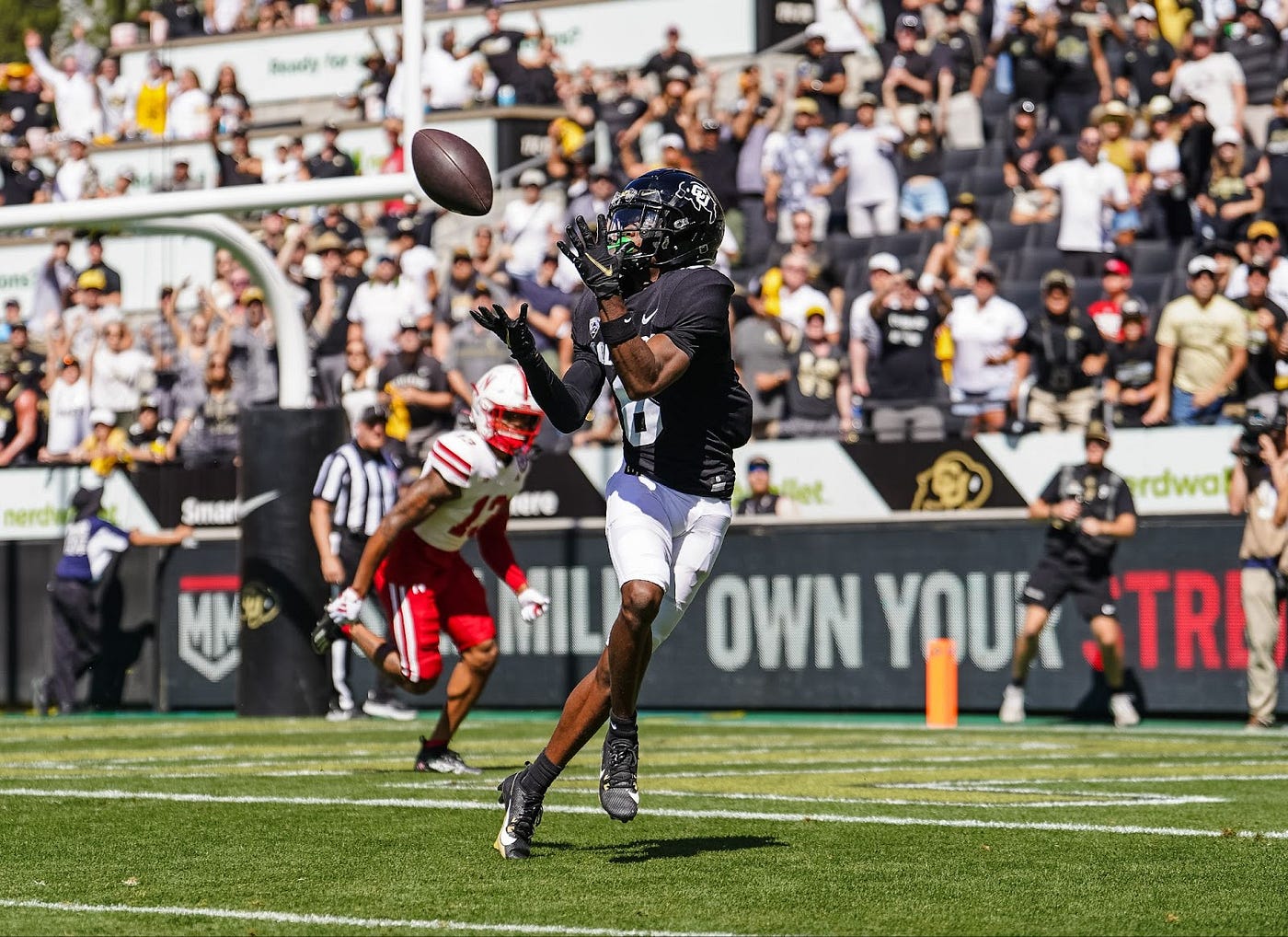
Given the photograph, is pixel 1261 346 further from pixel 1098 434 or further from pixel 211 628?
pixel 211 628

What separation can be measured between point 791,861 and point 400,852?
3.78ft

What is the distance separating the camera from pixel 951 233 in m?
17.6

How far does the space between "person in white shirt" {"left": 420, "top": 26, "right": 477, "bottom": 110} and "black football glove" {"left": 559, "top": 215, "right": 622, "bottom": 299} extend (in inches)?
649

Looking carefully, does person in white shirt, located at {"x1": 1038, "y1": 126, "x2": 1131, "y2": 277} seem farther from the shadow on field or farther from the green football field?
the shadow on field

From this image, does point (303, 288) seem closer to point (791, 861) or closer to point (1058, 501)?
point (1058, 501)

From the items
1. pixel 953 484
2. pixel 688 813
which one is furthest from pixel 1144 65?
pixel 688 813

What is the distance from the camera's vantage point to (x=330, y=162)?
20.2m

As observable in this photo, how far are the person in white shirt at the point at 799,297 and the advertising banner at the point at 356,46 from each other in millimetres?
6409

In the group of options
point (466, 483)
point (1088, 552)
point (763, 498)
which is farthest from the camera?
point (763, 498)

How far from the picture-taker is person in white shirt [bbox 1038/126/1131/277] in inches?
688

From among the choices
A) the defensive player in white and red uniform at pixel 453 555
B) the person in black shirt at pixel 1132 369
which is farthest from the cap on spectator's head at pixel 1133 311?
the defensive player in white and red uniform at pixel 453 555

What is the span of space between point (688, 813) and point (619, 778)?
61.1 inches

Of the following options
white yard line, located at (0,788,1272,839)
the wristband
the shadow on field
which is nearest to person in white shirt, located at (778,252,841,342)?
white yard line, located at (0,788,1272,839)

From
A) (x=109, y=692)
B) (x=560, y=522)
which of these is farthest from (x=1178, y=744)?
(x=109, y=692)
